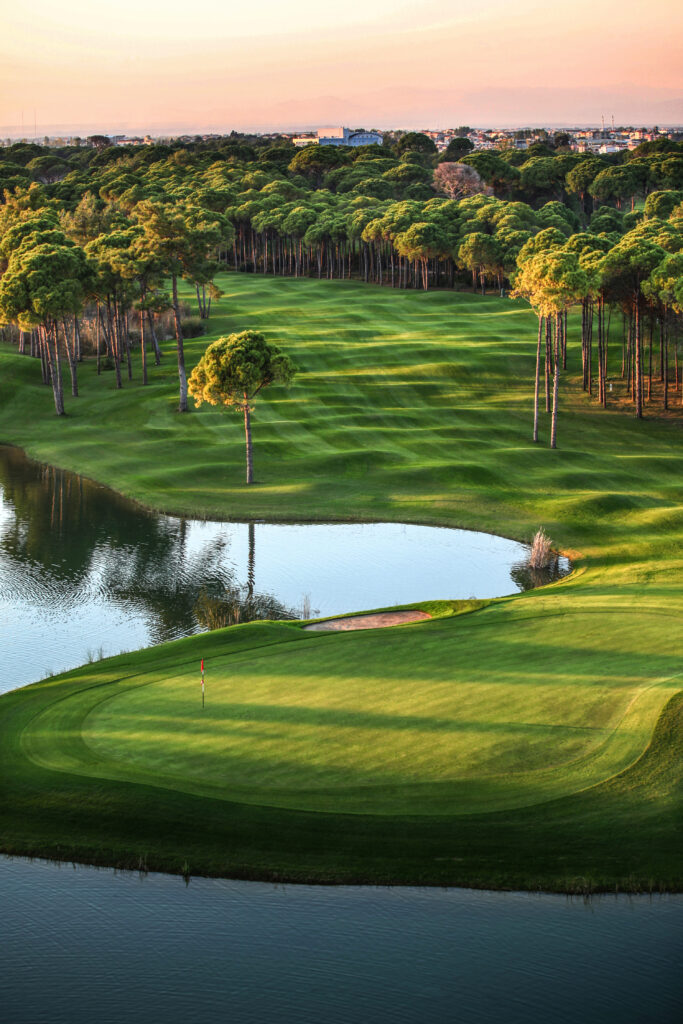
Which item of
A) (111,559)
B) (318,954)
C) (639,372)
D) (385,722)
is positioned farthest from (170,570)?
(639,372)

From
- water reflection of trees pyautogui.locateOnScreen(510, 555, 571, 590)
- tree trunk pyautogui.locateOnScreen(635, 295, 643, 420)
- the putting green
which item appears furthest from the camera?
tree trunk pyautogui.locateOnScreen(635, 295, 643, 420)

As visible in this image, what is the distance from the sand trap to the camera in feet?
106

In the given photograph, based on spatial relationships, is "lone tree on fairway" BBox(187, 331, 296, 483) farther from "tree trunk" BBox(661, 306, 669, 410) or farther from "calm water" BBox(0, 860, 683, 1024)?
"calm water" BBox(0, 860, 683, 1024)

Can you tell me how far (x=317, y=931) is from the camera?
58.6 ft

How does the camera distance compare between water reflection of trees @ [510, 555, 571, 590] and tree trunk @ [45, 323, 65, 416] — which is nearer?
water reflection of trees @ [510, 555, 571, 590]

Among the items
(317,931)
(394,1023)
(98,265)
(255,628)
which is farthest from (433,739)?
(98,265)

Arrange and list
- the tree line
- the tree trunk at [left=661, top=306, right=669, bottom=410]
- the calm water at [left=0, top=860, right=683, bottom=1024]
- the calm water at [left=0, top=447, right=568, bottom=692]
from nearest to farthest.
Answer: the calm water at [left=0, top=860, right=683, bottom=1024] → the calm water at [left=0, top=447, right=568, bottom=692] → the tree line → the tree trunk at [left=661, top=306, right=669, bottom=410]

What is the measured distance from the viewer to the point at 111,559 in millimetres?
41906

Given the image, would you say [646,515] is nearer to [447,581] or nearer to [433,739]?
[447,581]

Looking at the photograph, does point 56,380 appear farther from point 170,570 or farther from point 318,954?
point 318,954

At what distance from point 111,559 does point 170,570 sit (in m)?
2.90

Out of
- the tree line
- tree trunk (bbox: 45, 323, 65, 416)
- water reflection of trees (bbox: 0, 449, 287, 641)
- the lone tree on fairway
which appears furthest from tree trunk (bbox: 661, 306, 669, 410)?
tree trunk (bbox: 45, 323, 65, 416)

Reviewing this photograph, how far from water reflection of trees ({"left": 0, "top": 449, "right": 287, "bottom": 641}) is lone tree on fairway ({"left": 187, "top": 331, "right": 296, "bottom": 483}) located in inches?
268

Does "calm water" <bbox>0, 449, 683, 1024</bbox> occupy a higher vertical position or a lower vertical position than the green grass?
lower
